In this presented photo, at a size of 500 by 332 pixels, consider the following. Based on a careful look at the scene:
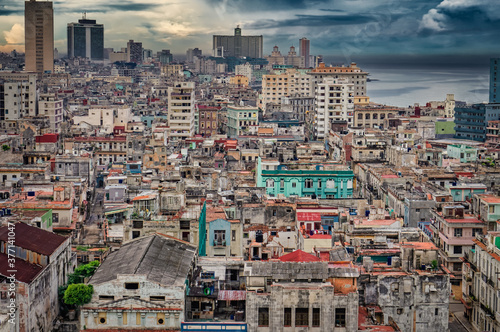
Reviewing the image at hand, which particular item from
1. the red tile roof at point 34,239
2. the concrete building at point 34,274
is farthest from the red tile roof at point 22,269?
the red tile roof at point 34,239

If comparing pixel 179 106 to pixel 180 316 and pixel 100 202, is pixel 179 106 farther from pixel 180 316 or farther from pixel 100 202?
pixel 180 316

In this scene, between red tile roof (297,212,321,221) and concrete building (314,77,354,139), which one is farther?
concrete building (314,77,354,139)

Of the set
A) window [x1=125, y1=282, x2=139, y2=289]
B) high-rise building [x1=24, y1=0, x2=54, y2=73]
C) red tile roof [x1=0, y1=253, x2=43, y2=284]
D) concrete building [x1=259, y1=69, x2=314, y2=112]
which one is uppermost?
high-rise building [x1=24, y1=0, x2=54, y2=73]

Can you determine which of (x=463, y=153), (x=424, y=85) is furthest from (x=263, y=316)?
(x=424, y=85)

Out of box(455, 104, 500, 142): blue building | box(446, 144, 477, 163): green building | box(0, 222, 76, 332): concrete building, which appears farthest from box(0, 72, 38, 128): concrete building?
box(0, 222, 76, 332): concrete building

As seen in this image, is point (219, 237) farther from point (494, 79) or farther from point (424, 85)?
point (424, 85)

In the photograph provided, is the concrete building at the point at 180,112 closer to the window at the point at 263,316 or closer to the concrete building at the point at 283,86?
the concrete building at the point at 283,86

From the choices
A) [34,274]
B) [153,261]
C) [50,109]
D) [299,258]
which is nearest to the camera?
[34,274]

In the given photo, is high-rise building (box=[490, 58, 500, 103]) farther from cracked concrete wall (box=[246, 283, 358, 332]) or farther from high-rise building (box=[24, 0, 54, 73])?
high-rise building (box=[24, 0, 54, 73])
